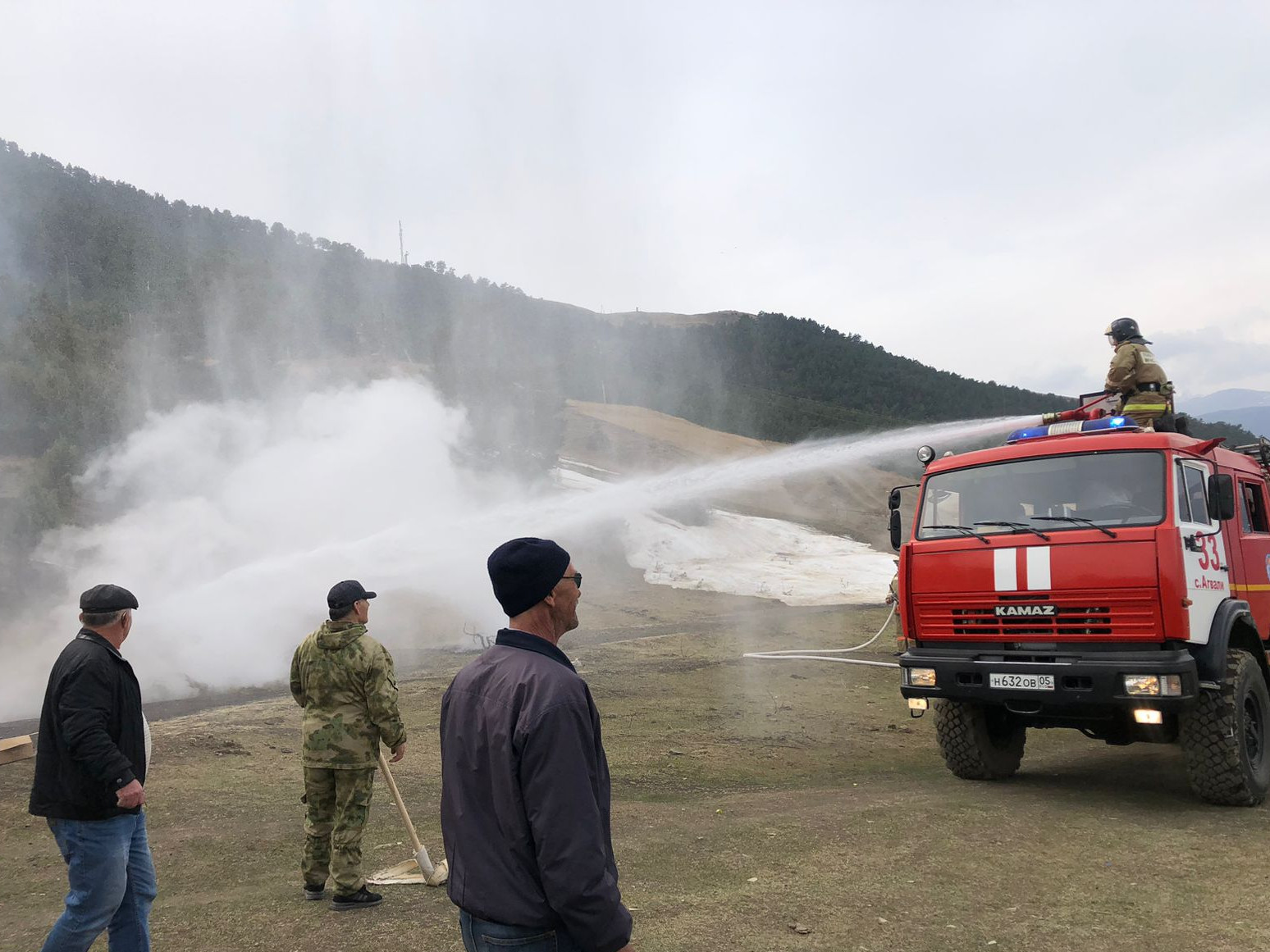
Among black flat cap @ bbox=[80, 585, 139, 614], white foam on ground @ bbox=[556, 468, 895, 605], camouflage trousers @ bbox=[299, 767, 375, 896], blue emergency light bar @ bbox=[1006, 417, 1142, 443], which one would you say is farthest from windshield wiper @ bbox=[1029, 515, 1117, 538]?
white foam on ground @ bbox=[556, 468, 895, 605]

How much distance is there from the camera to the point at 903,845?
610 centimetres

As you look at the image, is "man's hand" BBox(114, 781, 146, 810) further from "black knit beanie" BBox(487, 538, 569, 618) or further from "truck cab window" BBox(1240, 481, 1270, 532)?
"truck cab window" BBox(1240, 481, 1270, 532)

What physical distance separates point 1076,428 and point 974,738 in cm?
287

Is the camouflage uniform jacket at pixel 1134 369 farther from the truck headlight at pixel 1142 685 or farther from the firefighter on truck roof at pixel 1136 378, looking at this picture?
the truck headlight at pixel 1142 685

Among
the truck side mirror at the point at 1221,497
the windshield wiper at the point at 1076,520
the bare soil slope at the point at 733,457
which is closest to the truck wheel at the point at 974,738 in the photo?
the windshield wiper at the point at 1076,520

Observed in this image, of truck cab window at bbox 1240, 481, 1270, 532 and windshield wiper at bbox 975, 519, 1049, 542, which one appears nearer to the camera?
windshield wiper at bbox 975, 519, 1049, 542

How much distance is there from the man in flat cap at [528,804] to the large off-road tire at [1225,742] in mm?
6185

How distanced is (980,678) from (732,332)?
8739 cm

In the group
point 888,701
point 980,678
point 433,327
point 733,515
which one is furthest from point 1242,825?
point 433,327

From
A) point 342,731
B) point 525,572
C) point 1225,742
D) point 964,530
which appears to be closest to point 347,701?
point 342,731

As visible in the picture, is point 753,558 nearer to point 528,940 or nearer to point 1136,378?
point 1136,378

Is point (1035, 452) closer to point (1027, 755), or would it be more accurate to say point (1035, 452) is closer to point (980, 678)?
point (980, 678)

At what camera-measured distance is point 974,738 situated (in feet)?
25.8

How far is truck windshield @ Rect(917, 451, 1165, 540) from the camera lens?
269 inches
